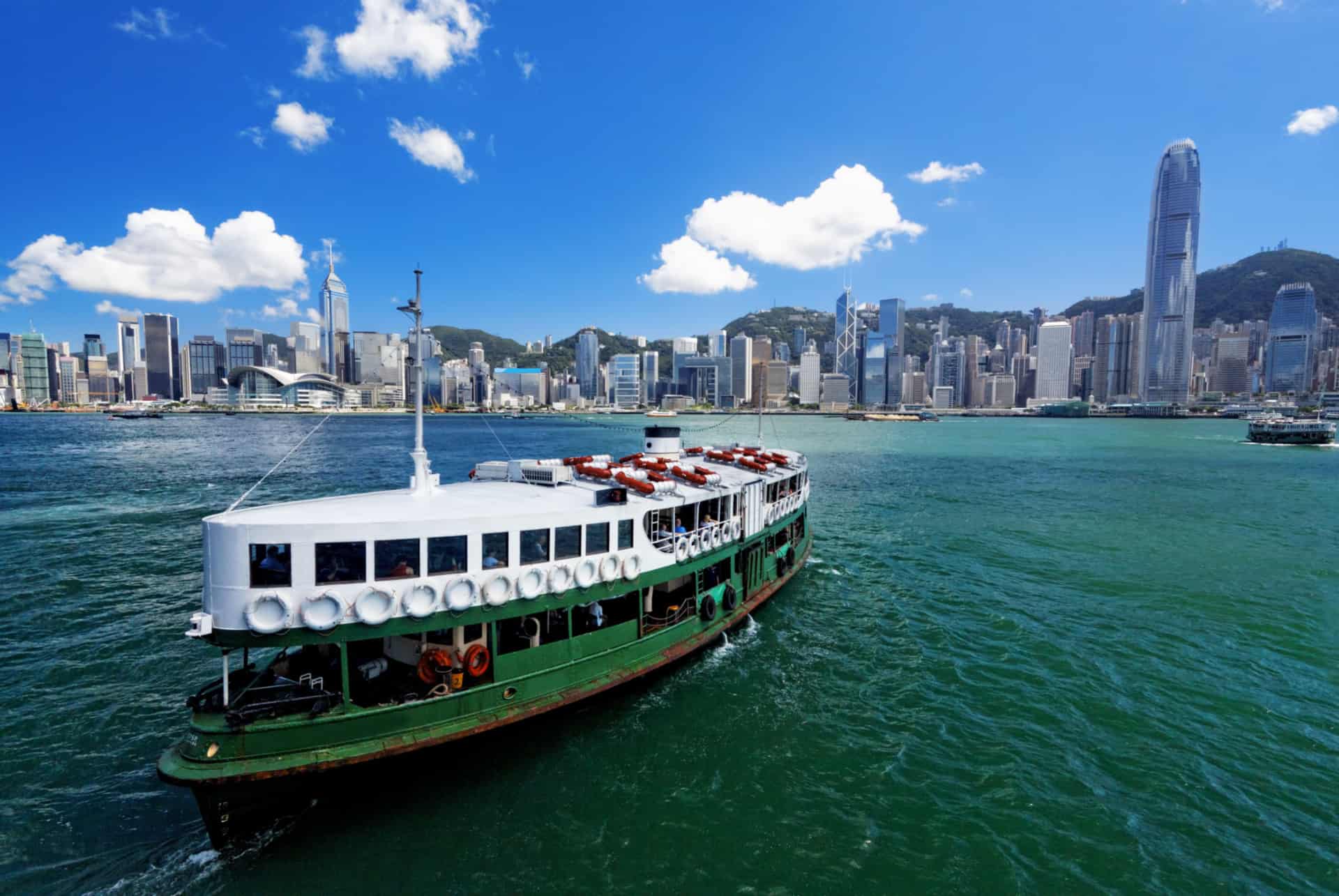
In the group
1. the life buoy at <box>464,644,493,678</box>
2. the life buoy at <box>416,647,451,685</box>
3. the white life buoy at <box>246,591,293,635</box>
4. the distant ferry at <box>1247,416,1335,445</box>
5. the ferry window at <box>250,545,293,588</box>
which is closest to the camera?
the white life buoy at <box>246,591,293,635</box>

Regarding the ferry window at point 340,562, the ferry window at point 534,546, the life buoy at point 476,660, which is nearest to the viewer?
the ferry window at point 340,562

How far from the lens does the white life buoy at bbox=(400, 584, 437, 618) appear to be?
12085 millimetres

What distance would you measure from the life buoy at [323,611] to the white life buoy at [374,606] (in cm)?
31

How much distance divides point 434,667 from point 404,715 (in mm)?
1167

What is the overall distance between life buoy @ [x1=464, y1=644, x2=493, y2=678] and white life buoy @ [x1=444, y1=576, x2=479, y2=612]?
120 centimetres

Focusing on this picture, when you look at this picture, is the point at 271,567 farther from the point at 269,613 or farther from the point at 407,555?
the point at 407,555

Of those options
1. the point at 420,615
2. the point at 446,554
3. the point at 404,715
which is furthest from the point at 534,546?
the point at 404,715

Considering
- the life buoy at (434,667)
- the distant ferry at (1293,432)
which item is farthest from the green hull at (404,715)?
the distant ferry at (1293,432)

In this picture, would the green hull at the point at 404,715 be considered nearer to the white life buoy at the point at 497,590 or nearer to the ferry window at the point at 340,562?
the white life buoy at the point at 497,590

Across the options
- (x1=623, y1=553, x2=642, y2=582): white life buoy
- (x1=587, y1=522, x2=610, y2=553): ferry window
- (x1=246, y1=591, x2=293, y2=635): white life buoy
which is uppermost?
(x1=587, y1=522, x2=610, y2=553): ferry window

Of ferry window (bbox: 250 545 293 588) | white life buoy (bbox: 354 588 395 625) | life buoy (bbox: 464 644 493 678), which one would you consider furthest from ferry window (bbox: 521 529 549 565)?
ferry window (bbox: 250 545 293 588)

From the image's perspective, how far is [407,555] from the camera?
1240 cm

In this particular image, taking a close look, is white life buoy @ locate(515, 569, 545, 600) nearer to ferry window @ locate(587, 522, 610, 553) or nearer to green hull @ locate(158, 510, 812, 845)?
green hull @ locate(158, 510, 812, 845)

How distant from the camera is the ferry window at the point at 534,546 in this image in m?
13.9
